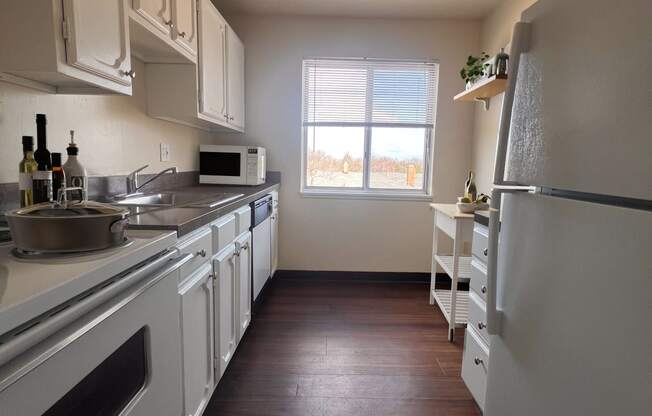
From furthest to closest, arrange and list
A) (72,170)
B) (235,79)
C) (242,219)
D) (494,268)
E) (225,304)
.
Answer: (235,79) → (242,219) → (225,304) → (72,170) → (494,268)

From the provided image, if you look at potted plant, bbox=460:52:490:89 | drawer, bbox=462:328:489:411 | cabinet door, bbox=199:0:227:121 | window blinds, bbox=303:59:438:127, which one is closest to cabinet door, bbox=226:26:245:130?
cabinet door, bbox=199:0:227:121

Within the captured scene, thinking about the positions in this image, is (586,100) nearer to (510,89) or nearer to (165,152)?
(510,89)

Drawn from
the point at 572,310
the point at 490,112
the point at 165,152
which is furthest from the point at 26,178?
the point at 490,112

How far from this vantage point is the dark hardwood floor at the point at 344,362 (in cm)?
170

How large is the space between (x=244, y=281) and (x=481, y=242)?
1.32 meters

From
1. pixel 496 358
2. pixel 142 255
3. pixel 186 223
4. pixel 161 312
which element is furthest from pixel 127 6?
pixel 496 358

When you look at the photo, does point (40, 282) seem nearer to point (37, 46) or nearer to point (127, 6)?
point (37, 46)

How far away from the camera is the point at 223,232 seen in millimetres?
1647

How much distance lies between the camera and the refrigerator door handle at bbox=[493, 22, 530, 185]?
0.90m

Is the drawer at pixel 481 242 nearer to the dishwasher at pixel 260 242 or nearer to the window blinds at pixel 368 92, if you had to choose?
the dishwasher at pixel 260 242

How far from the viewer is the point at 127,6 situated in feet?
4.44

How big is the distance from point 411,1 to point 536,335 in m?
Answer: 2.81

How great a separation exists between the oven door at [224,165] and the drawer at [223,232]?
43.8 inches

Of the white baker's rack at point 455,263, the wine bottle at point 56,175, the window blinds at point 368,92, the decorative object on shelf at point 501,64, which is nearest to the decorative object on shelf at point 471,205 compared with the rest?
the white baker's rack at point 455,263
